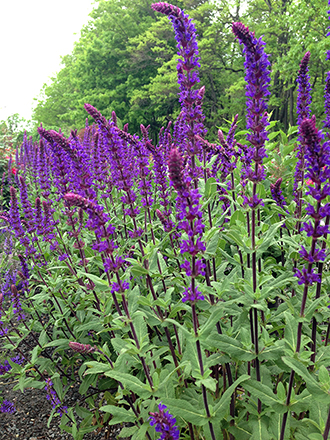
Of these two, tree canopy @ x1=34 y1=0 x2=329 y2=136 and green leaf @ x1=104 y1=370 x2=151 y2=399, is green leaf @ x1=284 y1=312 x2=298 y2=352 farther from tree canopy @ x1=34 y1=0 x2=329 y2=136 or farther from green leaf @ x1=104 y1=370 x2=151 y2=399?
tree canopy @ x1=34 y1=0 x2=329 y2=136

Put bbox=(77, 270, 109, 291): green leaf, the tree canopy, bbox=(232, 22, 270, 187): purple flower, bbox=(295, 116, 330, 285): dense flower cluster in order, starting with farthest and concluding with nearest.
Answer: the tree canopy → bbox=(77, 270, 109, 291): green leaf → bbox=(232, 22, 270, 187): purple flower → bbox=(295, 116, 330, 285): dense flower cluster

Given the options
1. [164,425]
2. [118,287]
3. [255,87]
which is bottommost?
[164,425]

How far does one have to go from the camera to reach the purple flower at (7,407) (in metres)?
4.84

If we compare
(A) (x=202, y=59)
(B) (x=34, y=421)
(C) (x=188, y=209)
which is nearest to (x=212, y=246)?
(C) (x=188, y=209)

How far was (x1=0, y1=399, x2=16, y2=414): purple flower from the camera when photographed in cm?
484

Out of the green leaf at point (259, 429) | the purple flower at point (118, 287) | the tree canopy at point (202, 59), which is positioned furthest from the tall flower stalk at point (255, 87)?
the tree canopy at point (202, 59)

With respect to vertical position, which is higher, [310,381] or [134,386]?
[310,381]

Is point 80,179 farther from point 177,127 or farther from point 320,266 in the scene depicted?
point 177,127

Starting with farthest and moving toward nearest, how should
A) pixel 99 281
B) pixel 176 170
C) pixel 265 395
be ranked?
1. pixel 99 281
2. pixel 265 395
3. pixel 176 170

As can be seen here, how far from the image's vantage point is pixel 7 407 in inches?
193

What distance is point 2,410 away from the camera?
4.82 metres

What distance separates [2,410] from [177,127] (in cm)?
589

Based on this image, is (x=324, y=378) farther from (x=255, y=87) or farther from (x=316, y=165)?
(x=255, y=87)

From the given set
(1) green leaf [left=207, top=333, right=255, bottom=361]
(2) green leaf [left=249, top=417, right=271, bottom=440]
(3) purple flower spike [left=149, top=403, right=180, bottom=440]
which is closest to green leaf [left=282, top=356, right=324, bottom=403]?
(1) green leaf [left=207, top=333, right=255, bottom=361]
